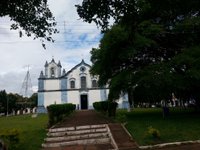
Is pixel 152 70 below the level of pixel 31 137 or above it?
above

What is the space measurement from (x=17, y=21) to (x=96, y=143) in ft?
24.1

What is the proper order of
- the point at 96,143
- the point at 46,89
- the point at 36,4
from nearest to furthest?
the point at 36,4, the point at 96,143, the point at 46,89

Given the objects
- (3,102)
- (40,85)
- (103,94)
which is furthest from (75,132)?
(3,102)

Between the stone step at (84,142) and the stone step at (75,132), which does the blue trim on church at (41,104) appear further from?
the stone step at (84,142)

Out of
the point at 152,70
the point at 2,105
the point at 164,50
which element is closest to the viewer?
the point at 152,70

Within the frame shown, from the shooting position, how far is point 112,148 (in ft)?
36.1

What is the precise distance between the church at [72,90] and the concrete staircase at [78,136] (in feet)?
119

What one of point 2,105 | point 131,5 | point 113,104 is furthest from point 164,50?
point 2,105

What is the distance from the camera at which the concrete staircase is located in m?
12.2

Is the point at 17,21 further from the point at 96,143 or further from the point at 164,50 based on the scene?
the point at 164,50

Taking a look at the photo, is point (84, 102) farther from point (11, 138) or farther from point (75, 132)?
point (11, 138)

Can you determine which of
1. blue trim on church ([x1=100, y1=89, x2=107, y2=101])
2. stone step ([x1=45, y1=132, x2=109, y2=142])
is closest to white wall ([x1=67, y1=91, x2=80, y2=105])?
blue trim on church ([x1=100, y1=89, x2=107, y2=101])

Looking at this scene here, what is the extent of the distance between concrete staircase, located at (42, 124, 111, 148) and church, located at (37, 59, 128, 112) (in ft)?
119

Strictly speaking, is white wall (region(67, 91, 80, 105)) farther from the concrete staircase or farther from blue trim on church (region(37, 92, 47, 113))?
the concrete staircase
